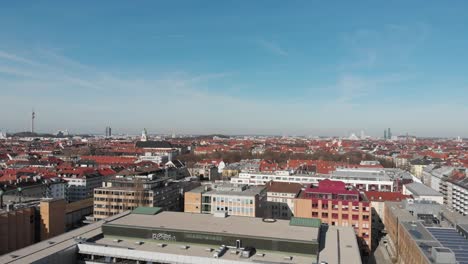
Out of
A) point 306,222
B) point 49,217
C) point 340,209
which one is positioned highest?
point 306,222

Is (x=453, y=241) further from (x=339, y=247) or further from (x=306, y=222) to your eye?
(x=306, y=222)

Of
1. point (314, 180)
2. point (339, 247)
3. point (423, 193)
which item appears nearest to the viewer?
point (339, 247)

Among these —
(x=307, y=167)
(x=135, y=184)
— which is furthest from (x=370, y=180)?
(x=135, y=184)

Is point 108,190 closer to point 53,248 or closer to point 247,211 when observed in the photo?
point 247,211

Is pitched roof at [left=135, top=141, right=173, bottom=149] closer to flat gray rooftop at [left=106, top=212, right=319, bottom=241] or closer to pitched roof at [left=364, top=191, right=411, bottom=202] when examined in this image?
pitched roof at [left=364, top=191, right=411, bottom=202]

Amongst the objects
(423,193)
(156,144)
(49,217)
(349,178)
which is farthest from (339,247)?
(156,144)

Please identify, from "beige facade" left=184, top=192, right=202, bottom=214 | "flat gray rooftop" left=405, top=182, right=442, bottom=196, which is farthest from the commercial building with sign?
"flat gray rooftop" left=405, top=182, right=442, bottom=196
